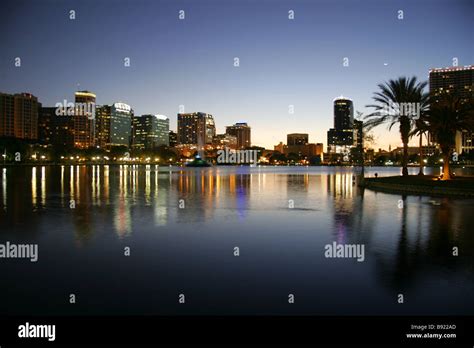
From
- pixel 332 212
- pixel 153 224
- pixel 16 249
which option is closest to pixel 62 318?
pixel 16 249

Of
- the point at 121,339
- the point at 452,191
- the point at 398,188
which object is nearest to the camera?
the point at 121,339

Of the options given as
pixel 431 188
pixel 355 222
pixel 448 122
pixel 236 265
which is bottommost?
pixel 236 265

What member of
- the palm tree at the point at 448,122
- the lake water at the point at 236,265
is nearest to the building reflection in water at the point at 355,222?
the lake water at the point at 236,265

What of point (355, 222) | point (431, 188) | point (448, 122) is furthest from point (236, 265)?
point (448, 122)

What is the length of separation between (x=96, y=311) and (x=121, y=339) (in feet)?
3.39

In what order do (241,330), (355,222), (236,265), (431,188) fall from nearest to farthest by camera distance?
(241,330)
(236,265)
(355,222)
(431,188)

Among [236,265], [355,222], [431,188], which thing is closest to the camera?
[236,265]

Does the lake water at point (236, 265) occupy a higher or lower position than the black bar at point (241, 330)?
higher

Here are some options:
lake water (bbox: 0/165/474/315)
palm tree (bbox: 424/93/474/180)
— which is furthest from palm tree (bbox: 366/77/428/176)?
lake water (bbox: 0/165/474/315)

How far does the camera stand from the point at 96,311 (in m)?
7.14

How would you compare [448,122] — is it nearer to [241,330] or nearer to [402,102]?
[402,102]

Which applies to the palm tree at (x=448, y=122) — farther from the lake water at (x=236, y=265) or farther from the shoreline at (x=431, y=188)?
the lake water at (x=236, y=265)

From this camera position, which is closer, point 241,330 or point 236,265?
point 241,330

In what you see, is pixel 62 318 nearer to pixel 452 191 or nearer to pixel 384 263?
pixel 384 263
